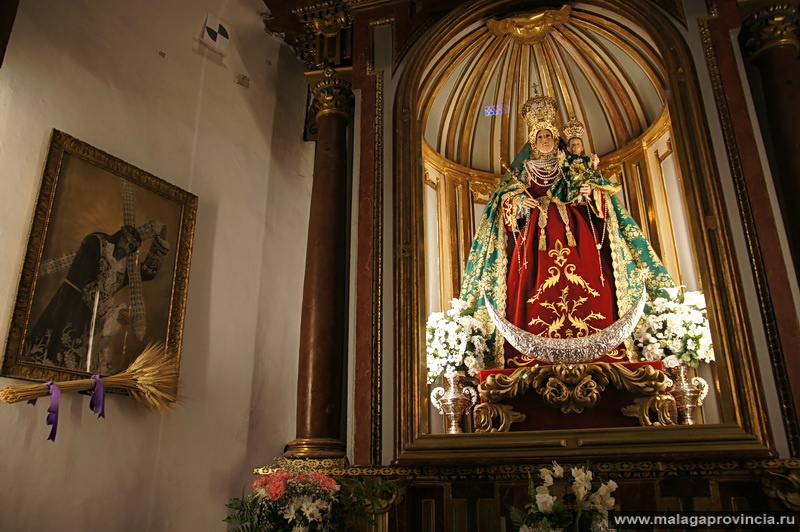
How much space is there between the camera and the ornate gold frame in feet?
Answer: 12.3

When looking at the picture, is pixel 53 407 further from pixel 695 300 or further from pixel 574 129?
pixel 574 129

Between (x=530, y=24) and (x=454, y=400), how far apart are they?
113 inches

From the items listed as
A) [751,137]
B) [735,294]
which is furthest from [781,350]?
[751,137]

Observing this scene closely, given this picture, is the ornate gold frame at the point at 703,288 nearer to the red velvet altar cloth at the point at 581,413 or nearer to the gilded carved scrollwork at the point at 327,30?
the red velvet altar cloth at the point at 581,413

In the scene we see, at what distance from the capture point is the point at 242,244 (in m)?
5.10

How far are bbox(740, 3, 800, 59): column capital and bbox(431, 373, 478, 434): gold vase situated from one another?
2.81 metres

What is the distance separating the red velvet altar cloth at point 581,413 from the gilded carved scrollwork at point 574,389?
33mm

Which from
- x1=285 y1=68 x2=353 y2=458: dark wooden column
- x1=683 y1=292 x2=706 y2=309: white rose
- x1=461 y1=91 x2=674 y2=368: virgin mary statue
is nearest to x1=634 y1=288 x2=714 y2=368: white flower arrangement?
x1=683 y1=292 x2=706 y2=309: white rose

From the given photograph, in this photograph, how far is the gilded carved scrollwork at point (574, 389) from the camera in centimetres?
411

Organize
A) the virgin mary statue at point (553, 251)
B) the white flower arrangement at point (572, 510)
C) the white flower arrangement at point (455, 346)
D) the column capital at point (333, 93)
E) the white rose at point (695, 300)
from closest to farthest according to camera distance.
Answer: the white flower arrangement at point (572, 510)
the white rose at point (695, 300)
the white flower arrangement at point (455, 346)
the virgin mary statue at point (553, 251)
the column capital at point (333, 93)

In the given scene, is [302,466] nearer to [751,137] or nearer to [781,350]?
[781,350]

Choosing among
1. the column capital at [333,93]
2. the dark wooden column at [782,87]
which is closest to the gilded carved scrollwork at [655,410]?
the dark wooden column at [782,87]

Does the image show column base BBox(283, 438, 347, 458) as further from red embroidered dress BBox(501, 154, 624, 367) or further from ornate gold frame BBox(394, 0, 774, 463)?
red embroidered dress BBox(501, 154, 624, 367)

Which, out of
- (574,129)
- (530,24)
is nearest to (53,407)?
(574,129)
